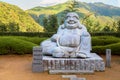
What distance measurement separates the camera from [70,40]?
30.2 ft

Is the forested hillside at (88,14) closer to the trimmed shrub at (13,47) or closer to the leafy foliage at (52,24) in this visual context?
the leafy foliage at (52,24)

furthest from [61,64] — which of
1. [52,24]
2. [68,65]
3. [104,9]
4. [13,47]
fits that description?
[104,9]

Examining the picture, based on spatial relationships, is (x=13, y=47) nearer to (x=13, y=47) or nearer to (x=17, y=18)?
(x=13, y=47)

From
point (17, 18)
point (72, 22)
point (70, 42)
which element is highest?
point (72, 22)

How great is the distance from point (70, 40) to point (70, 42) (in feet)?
0.20

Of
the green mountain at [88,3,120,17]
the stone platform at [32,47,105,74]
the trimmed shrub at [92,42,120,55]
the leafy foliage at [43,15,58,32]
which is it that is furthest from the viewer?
the green mountain at [88,3,120,17]

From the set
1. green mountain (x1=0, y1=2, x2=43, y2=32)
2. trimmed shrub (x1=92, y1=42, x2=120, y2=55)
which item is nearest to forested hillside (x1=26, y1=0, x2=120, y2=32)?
green mountain (x1=0, y1=2, x2=43, y2=32)

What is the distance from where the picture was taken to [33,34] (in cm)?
1752

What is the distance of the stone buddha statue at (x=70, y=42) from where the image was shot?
9133 mm

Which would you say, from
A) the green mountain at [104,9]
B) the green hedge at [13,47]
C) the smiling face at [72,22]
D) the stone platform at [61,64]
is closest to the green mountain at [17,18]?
the green hedge at [13,47]

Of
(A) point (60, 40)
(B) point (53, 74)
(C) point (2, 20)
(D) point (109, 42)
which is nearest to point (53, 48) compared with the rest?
(A) point (60, 40)

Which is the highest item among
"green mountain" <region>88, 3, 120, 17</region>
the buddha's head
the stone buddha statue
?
"green mountain" <region>88, 3, 120, 17</region>

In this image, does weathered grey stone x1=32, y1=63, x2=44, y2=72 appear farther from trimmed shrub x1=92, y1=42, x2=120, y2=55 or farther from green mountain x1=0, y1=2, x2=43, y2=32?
green mountain x1=0, y1=2, x2=43, y2=32

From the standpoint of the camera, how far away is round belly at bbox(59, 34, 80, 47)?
9188 millimetres
